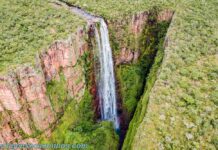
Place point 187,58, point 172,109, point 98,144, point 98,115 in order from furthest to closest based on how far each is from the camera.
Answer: point 98,115 → point 98,144 → point 187,58 → point 172,109

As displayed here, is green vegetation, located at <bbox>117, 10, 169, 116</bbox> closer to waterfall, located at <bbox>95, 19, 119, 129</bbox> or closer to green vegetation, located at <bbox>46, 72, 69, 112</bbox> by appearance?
waterfall, located at <bbox>95, 19, 119, 129</bbox>

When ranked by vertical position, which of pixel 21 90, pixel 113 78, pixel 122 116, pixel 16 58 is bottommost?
pixel 122 116

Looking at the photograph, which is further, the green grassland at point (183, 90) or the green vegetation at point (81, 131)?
the green vegetation at point (81, 131)

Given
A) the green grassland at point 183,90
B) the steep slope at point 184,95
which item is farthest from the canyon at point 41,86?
the steep slope at point 184,95

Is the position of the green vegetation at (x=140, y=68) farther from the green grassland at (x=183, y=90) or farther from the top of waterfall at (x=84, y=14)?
the top of waterfall at (x=84, y=14)

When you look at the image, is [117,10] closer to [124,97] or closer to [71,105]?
[124,97]

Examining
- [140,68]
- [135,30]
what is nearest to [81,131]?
[140,68]

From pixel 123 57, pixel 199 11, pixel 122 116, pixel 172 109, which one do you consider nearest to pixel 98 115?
pixel 122 116

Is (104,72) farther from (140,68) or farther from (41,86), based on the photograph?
(41,86)

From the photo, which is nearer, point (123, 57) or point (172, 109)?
point (172, 109)
